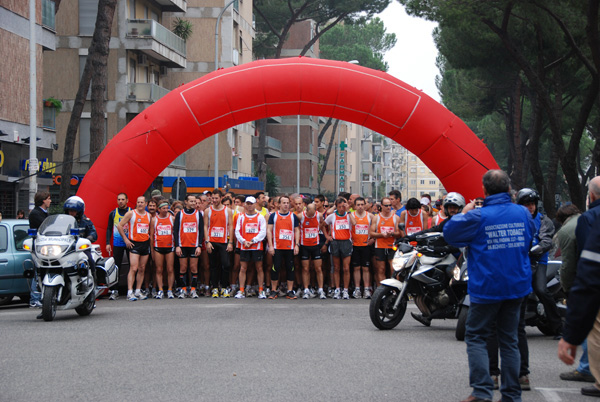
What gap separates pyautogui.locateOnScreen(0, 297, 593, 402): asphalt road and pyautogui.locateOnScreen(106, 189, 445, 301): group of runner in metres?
2.56

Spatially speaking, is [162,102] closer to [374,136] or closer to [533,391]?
[533,391]

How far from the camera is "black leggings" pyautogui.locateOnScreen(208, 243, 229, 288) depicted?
16156mm

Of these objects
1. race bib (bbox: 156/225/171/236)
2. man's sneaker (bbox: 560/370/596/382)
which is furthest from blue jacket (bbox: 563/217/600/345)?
race bib (bbox: 156/225/171/236)

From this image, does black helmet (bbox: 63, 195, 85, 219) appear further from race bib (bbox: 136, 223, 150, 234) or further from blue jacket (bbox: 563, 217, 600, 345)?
blue jacket (bbox: 563, 217, 600, 345)

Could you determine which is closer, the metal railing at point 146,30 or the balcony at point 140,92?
the metal railing at point 146,30

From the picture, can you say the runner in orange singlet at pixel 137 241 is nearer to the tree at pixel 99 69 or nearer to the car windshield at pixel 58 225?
the car windshield at pixel 58 225

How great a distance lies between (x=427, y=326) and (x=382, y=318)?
38.5 inches

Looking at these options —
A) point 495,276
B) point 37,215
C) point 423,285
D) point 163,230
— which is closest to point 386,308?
point 423,285

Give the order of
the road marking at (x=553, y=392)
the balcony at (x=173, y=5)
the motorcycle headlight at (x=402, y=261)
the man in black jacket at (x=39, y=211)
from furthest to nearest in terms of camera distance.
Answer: the balcony at (x=173, y=5), the man in black jacket at (x=39, y=211), the motorcycle headlight at (x=402, y=261), the road marking at (x=553, y=392)

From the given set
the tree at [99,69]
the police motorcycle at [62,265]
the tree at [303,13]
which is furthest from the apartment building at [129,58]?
the police motorcycle at [62,265]

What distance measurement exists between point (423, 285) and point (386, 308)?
607 millimetres

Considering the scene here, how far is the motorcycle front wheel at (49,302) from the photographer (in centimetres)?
1180

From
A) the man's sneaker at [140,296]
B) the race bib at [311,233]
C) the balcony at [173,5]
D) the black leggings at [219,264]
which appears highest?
the balcony at [173,5]

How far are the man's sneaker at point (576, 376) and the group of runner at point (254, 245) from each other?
7.65 m
